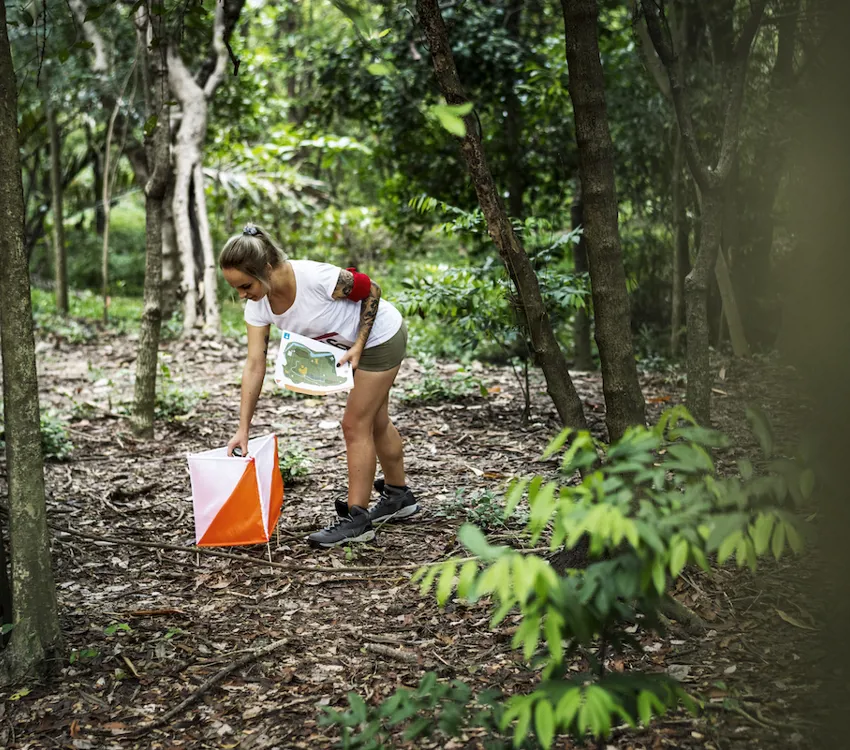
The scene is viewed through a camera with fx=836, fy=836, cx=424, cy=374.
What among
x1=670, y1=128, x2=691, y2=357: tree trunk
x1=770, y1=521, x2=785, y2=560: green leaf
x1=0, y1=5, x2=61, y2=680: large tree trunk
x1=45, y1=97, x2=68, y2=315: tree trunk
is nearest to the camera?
x1=770, y1=521, x2=785, y2=560: green leaf

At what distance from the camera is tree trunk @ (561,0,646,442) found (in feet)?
9.09

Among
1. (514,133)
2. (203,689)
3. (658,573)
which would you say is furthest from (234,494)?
(514,133)

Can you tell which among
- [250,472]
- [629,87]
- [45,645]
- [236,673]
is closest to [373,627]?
[236,673]

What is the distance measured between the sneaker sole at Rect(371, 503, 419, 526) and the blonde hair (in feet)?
4.42

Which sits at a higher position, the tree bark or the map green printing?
the tree bark

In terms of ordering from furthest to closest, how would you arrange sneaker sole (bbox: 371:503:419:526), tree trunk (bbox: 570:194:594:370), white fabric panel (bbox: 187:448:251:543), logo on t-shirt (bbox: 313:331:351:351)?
tree trunk (bbox: 570:194:594:370)
sneaker sole (bbox: 371:503:419:526)
logo on t-shirt (bbox: 313:331:351:351)
white fabric panel (bbox: 187:448:251:543)

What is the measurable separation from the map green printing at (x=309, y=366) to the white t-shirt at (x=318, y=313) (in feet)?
0.53

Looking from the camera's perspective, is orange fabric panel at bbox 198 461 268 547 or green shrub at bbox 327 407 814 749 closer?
green shrub at bbox 327 407 814 749

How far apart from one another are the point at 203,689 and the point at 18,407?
1092 millimetres

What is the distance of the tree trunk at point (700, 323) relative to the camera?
11.1 ft

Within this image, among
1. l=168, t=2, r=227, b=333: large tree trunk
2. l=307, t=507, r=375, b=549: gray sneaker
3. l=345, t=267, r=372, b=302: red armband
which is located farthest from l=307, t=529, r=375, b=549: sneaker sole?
l=168, t=2, r=227, b=333: large tree trunk

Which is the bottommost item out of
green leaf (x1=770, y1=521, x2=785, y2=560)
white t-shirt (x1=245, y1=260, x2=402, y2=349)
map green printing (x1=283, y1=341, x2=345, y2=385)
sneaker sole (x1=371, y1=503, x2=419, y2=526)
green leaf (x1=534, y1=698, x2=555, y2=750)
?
sneaker sole (x1=371, y1=503, x2=419, y2=526)

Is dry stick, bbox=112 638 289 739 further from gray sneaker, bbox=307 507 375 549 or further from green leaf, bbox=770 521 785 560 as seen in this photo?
green leaf, bbox=770 521 785 560

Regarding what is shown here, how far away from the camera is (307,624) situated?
321 cm
